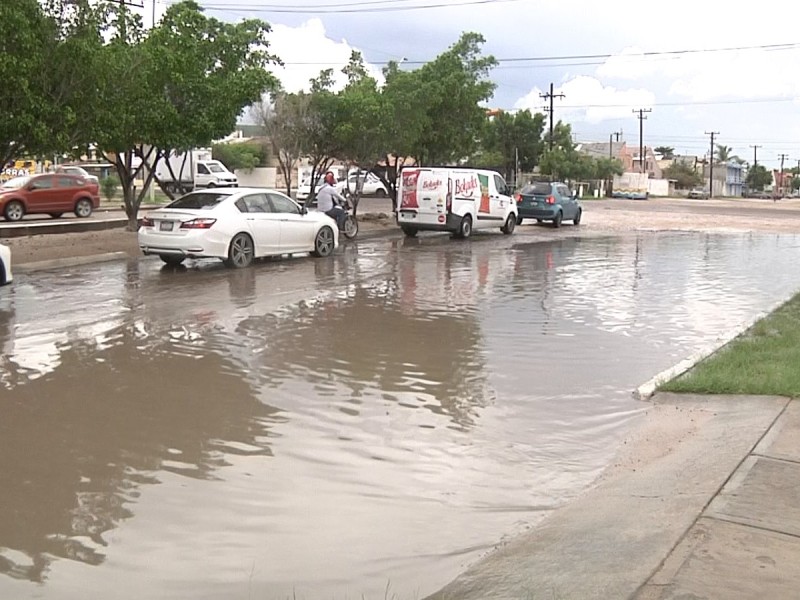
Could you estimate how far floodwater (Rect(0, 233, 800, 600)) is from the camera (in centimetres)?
461

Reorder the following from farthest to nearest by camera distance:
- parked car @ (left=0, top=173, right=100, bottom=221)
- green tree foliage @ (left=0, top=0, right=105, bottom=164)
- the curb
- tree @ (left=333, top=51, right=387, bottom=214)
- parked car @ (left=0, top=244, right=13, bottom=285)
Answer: parked car @ (left=0, top=173, right=100, bottom=221), tree @ (left=333, top=51, right=387, bottom=214), green tree foliage @ (left=0, top=0, right=105, bottom=164), parked car @ (left=0, top=244, right=13, bottom=285), the curb

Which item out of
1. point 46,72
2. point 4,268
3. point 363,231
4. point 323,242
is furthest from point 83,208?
point 4,268

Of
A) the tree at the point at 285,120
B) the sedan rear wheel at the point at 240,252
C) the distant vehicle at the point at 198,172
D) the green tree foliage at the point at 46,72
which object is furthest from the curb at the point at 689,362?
the distant vehicle at the point at 198,172

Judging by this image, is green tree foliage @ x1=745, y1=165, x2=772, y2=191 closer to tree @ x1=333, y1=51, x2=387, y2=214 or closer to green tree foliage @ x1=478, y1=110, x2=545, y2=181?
green tree foliage @ x1=478, y1=110, x2=545, y2=181

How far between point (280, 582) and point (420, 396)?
12.0ft

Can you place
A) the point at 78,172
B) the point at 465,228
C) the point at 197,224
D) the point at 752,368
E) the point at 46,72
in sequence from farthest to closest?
the point at 78,172 < the point at 465,228 < the point at 46,72 < the point at 197,224 < the point at 752,368

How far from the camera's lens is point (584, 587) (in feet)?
13.5

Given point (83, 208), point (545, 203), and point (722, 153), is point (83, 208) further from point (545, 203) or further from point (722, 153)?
point (722, 153)

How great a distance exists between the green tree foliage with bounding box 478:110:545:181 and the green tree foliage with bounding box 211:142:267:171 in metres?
19.8

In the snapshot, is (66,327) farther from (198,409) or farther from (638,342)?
(638,342)

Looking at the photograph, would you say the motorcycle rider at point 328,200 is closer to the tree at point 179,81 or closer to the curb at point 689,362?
the tree at point 179,81

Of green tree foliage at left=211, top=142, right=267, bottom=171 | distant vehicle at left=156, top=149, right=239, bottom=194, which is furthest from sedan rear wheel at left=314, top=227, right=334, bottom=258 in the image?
green tree foliage at left=211, top=142, right=267, bottom=171

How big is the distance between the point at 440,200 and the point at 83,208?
1329 cm

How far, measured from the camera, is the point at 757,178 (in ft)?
517
